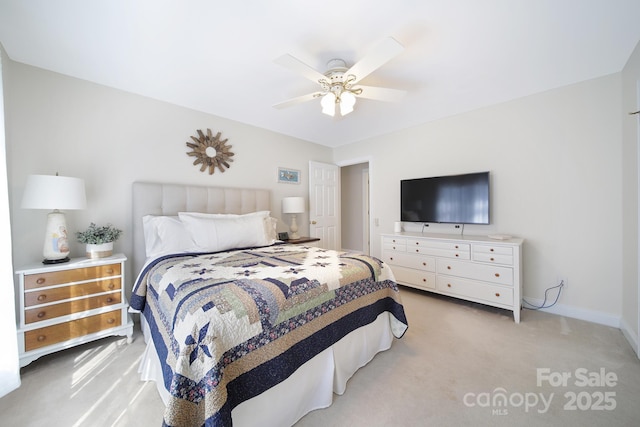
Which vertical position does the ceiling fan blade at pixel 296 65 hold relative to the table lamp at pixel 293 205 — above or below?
above

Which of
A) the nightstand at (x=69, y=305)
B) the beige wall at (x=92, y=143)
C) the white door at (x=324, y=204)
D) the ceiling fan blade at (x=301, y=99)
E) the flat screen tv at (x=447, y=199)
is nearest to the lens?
the nightstand at (x=69, y=305)

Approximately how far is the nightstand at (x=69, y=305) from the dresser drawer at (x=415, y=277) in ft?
10.3

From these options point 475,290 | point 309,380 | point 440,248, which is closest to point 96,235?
point 309,380

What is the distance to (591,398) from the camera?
1515mm

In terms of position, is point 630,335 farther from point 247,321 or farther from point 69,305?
point 69,305

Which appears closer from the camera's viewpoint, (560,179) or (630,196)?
(630,196)

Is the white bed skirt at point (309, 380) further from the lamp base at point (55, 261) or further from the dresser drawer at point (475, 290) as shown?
the dresser drawer at point (475, 290)

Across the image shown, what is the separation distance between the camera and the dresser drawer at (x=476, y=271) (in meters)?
2.56

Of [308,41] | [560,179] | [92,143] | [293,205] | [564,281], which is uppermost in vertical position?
[308,41]

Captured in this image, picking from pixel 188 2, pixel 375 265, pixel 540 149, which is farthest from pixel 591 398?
pixel 188 2

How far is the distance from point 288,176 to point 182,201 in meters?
1.77

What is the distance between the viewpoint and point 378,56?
166cm

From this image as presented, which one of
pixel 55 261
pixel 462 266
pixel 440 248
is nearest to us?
pixel 55 261

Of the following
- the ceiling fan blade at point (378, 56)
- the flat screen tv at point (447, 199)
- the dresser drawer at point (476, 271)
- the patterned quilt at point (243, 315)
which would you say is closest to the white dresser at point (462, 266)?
the dresser drawer at point (476, 271)
